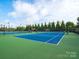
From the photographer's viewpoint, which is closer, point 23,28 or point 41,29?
point 41,29

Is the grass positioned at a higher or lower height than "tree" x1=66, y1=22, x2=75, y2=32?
lower

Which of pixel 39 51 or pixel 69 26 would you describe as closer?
pixel 39 51

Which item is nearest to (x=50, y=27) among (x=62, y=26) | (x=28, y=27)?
(x=62, y=26)

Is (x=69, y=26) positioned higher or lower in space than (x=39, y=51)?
higher

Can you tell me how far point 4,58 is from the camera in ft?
20.5

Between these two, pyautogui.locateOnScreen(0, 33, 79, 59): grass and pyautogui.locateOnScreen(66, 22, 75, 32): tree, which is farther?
pyautogui.locateOnScreen(66, 22, 75, 32): tree

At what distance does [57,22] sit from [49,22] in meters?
4.30

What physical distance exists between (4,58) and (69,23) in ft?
223

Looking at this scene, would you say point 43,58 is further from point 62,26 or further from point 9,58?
point 62,26

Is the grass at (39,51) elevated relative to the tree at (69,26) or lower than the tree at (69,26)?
lower

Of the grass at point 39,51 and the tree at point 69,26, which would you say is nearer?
the grass at point 39,51

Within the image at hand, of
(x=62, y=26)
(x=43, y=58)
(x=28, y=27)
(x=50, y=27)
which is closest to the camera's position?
(x=43, y=58)

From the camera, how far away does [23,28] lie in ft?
291

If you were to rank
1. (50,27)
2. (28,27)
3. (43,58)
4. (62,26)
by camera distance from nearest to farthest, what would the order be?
(43,58), (62,26), (50,27), (28,27)
